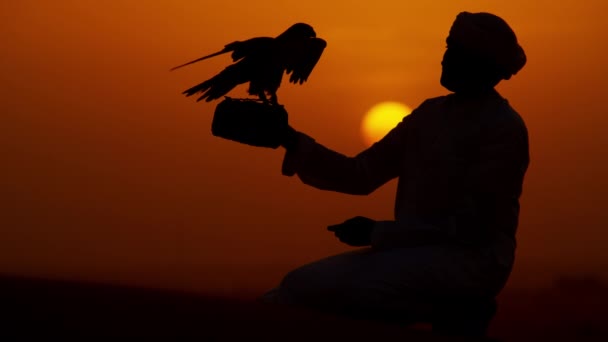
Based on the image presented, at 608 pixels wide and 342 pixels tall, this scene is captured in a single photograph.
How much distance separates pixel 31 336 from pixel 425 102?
8.46 ft

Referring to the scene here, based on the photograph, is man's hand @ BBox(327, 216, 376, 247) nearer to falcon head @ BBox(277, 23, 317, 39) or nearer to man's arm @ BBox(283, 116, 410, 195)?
man's arm @ BBox(283, 116, 410, 195)

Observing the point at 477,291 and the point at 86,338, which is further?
the point at 477,291

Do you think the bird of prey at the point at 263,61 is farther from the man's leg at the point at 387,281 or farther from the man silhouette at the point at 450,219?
the man's leg at the point at 387,281

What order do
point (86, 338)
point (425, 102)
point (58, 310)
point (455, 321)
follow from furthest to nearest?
point (425, 102), point (455, 321), point (58, 310), point (86, 338)

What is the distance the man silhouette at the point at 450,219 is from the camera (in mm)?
5098

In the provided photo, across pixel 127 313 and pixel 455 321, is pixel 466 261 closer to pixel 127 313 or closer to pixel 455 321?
pixel 455 321

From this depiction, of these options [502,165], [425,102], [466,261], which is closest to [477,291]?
[466,261]

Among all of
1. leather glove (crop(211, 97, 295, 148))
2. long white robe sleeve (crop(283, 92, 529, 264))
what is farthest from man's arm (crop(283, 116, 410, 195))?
leather glove (crop(211, 97, 295, 148))

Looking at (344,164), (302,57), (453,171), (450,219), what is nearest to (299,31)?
(302,57)

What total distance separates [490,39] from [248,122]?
1308 millimetres

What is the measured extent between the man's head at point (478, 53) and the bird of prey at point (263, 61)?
96cm

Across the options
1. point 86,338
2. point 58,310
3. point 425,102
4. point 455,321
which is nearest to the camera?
point 86,338

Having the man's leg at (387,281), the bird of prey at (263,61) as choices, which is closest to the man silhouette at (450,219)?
the man's leg at (387,281)

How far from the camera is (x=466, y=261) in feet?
17.0
